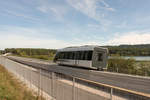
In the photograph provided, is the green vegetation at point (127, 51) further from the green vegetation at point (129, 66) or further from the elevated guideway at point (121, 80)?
the elevated guideway at point (121, 80)

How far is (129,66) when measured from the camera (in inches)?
814

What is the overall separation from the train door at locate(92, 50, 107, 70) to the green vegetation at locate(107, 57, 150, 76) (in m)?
2.70

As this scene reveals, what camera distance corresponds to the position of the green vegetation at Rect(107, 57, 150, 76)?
17.8 metres

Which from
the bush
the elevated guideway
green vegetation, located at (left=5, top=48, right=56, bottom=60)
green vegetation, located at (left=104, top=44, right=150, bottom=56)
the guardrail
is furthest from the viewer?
green vegetation, located at (left=5, top=48, right=56, bottom=60)

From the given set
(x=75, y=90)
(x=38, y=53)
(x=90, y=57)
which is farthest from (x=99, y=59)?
(x=38, y=53)

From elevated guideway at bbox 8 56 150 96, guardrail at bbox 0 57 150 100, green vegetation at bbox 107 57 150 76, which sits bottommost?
elevated guideway at bbox 8 56 150 96

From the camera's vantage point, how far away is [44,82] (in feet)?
24.7

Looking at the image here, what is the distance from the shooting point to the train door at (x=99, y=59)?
60.5 ft

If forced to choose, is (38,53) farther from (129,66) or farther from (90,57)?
(129,66)

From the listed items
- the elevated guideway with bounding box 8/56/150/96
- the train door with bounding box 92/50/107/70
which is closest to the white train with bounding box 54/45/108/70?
the train door with bounding box 92/50/107/70

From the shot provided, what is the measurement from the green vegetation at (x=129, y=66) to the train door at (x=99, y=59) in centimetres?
270

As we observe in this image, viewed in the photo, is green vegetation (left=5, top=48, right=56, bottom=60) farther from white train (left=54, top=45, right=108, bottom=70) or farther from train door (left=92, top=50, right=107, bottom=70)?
train door (left=92, top=50, right=107, bottom=70)

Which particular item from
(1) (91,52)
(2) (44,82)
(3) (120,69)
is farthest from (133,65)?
(2) (44,82)

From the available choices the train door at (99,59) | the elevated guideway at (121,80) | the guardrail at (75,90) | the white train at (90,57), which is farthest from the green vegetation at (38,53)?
the guardrail at (75,90)
